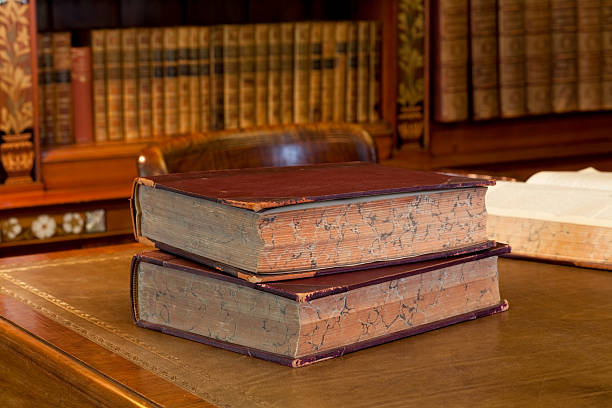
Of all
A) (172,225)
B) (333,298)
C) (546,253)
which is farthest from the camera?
(546,253)

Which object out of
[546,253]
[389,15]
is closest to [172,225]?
[546,253]

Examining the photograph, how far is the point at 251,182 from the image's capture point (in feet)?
3.16

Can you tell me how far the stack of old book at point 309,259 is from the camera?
0.84 meters

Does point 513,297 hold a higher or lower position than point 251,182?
lower

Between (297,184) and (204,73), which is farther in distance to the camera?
(204,73)

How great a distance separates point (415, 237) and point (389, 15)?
267cm

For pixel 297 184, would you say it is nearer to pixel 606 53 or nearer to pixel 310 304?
pixel 310 304

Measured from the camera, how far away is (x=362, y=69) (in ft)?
11.5

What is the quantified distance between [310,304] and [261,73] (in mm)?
2542

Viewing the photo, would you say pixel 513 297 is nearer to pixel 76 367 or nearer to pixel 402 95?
pixel 76 367

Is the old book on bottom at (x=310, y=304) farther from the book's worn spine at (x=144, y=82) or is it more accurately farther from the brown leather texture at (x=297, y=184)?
the book's worn spine at (x=144, y=82)

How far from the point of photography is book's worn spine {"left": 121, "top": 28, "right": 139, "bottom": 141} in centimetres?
308

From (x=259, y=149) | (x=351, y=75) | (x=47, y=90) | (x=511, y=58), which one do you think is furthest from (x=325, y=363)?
(x=511, y=58)

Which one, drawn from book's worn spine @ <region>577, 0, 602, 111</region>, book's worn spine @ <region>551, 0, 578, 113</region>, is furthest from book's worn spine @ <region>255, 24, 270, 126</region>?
book's worn spine @ <region>577, 0, 602, 111</region>
